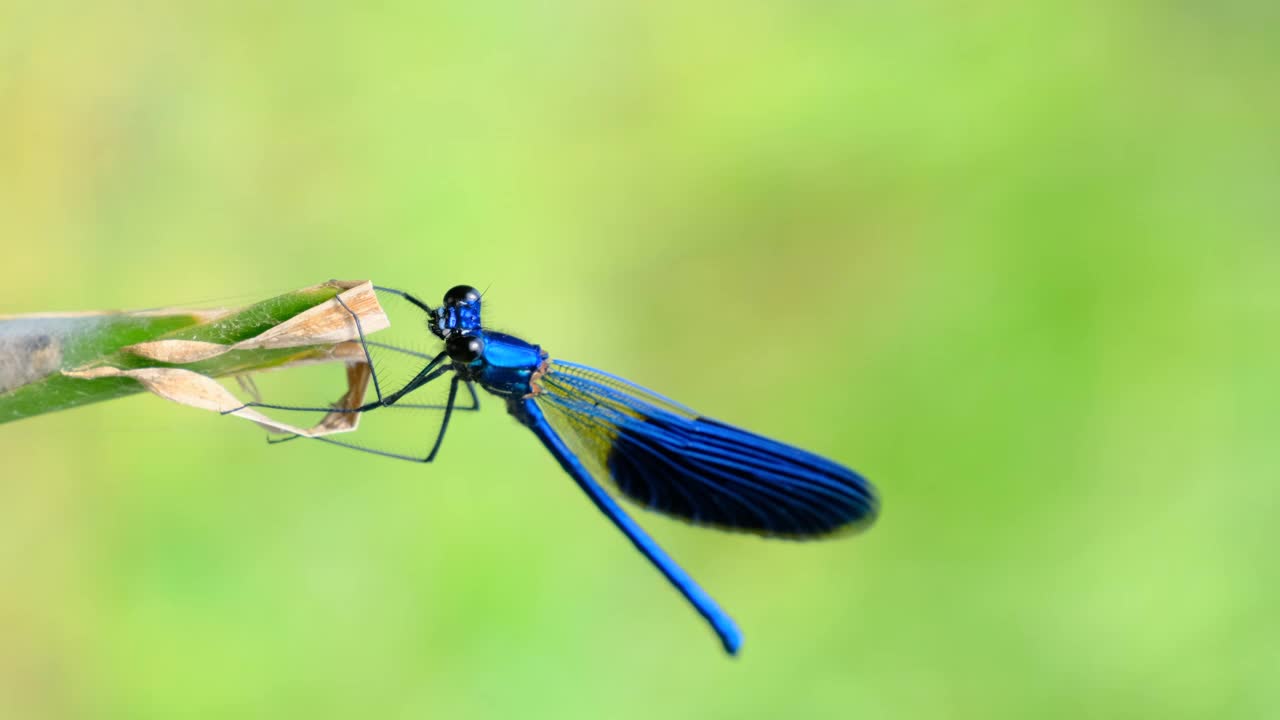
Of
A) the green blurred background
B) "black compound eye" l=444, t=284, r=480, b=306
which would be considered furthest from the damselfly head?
the green blurred background

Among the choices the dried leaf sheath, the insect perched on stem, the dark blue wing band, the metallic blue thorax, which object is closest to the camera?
the dried leaf sheath

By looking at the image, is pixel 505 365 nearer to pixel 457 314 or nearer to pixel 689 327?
pixel 457 314

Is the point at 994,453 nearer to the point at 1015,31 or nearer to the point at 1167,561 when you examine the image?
the point at 1167,561

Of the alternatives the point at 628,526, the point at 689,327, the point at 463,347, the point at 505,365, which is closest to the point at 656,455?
the point at 628,526

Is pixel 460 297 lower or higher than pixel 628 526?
higher

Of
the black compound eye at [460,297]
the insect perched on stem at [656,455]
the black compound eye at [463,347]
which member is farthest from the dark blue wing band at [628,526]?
the black compound eye at [460,297]

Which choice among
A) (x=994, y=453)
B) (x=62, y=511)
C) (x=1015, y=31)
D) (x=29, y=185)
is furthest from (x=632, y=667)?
(x=1015, y=31)

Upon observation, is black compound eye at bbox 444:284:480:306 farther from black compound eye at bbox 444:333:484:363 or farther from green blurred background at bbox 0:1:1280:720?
green blurred background at bbox 0:1:1280:720
